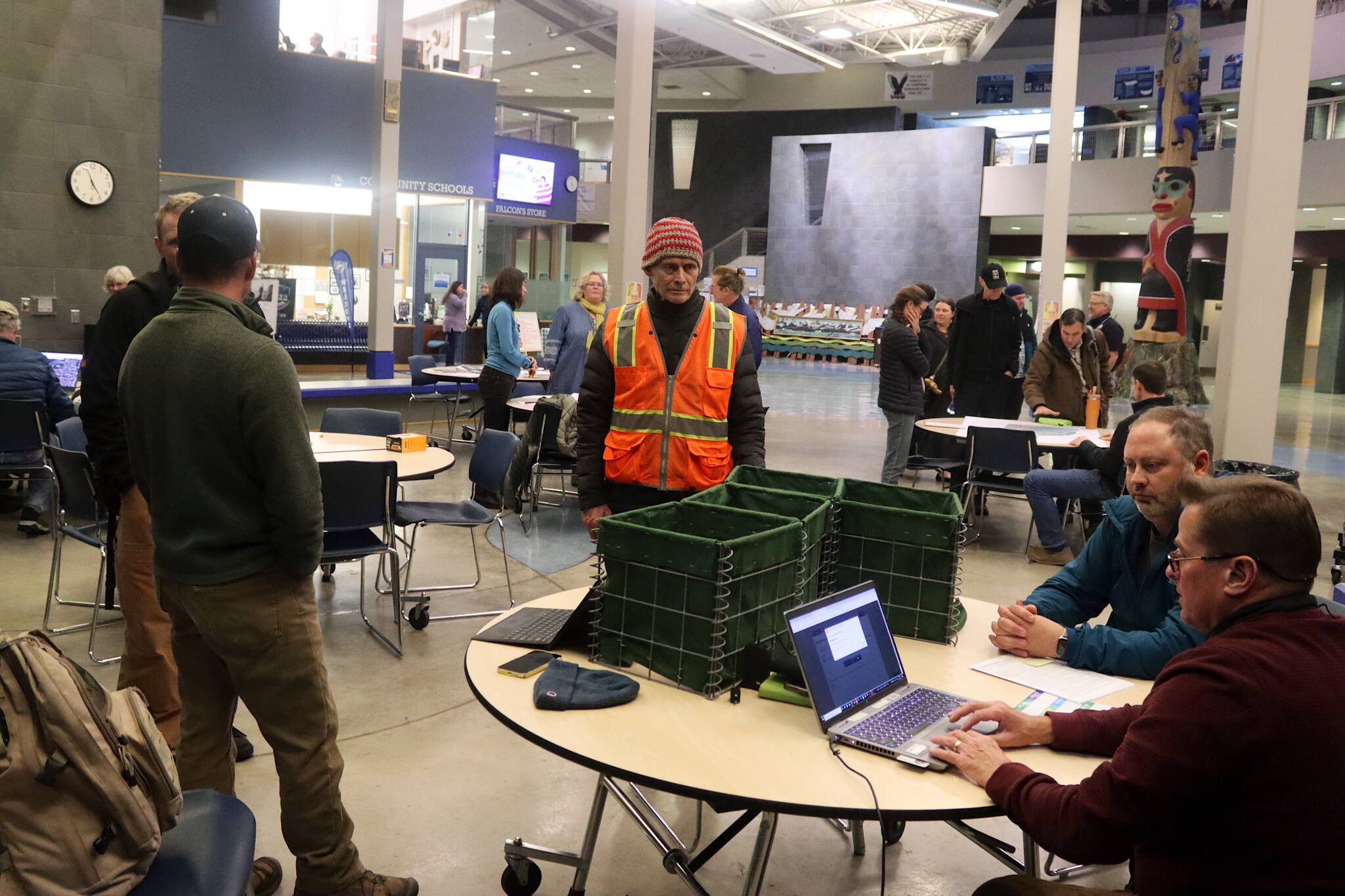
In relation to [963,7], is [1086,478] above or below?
below

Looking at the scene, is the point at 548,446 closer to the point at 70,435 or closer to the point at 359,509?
the point at 359,509

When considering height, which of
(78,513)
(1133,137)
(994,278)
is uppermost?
(1133,137)

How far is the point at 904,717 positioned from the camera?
6.55 ft

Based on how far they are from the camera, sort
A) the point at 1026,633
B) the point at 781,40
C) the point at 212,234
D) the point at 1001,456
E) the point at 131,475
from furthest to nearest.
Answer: the point at 781,40 < the point at 1001,456 < the point at 131,475 < the point at 1026,633 < the point at 212,234

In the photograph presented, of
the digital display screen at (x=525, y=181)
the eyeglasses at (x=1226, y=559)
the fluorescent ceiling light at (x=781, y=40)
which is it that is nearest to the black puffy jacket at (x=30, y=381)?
the eyeglasses at (x=1226, y=559)

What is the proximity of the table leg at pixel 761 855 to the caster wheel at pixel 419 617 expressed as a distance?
3.09 meters

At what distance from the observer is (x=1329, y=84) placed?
65.6 ft

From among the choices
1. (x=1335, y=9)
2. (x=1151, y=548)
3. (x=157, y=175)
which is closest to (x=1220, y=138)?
(x=1335, y=9)

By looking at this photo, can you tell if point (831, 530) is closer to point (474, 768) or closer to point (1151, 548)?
point (1151, 548)

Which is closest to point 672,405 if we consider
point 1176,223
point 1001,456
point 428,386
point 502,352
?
point 1001,456

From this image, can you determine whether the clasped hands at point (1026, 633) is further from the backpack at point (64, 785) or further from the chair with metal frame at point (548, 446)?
the chair with metal frame at point (548, 446)

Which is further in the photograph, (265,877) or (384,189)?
(384,189)

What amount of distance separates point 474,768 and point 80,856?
1.90 m

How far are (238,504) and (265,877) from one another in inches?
40.9
